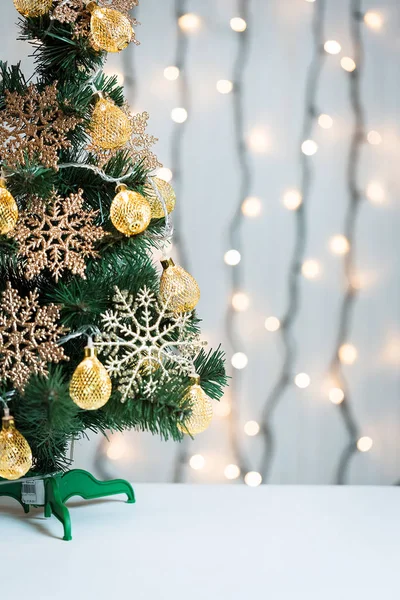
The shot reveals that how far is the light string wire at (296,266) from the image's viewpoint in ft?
4.20

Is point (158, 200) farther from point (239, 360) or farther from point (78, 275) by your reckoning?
point (239, 360)

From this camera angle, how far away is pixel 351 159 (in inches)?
50.4

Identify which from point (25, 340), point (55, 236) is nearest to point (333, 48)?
point (55, 236)

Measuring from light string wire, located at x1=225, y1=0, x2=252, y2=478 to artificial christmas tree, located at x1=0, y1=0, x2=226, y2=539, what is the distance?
0.32 metres

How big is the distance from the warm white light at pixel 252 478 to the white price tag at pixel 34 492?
458 mm

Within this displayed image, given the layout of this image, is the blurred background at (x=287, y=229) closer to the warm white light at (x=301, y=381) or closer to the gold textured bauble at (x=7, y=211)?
the warm white light at (x=301, y=381)

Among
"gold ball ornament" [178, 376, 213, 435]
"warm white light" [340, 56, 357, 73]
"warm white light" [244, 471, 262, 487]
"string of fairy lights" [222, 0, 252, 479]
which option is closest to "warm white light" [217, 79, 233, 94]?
"string of fairy lights" [222, 0, 252, 479]

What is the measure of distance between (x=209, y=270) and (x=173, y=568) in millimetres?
633

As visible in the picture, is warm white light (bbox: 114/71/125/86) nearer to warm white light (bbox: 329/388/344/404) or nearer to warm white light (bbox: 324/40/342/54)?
warm white light (bbox: 324/40/342/54)

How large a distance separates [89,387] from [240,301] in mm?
563

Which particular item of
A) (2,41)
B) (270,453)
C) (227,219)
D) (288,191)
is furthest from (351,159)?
(2,41)

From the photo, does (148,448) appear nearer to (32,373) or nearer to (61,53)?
(32,373)

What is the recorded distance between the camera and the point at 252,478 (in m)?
1.28

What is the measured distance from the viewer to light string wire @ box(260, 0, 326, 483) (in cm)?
128
